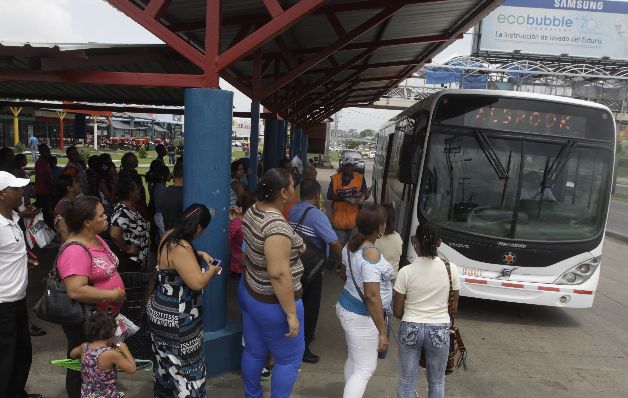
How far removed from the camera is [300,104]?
46.3ft

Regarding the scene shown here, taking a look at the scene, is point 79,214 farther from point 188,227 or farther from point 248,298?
point 248,298

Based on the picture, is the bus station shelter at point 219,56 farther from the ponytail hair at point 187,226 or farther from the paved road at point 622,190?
the paved road at point 622,190

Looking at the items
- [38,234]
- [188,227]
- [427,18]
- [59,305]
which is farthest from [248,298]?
[427,18]

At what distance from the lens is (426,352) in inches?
127

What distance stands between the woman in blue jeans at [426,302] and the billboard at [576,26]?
42.1 meters

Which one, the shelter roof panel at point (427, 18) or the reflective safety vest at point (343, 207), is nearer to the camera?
the shelter roof panel at point (427, 18)

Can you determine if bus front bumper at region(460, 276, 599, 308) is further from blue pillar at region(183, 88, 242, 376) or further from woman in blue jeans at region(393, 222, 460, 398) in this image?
blue pillar at region(183, 88, 242, 376)

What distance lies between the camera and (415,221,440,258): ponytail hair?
3.05 meters

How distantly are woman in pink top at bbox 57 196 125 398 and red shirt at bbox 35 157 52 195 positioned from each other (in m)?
6.00

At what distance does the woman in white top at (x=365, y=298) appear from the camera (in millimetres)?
3074

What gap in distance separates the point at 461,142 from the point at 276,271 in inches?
153

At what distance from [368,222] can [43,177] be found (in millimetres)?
7056

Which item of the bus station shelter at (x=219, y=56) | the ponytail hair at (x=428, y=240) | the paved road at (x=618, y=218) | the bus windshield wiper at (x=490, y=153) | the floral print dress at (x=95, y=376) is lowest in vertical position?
the paved road at (x=618, y=218)

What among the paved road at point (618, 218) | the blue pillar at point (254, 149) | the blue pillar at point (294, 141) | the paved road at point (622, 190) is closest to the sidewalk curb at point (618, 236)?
the paved road at point (618, 218)
